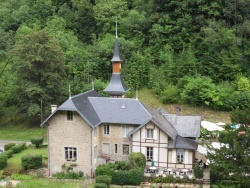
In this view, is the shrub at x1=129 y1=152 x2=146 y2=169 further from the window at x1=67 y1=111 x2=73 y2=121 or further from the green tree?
the green tree

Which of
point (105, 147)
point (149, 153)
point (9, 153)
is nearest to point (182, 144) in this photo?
point (149, 153)

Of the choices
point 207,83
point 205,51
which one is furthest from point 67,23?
point 207,83

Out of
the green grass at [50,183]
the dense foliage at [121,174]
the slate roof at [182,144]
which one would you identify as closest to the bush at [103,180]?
the dense foliage at [121,174]

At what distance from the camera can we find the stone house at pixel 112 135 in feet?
116

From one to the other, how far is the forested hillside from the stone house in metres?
14.8

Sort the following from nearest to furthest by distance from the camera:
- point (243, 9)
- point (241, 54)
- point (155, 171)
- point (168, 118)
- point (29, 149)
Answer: point (155, 171) < point (168, 118) < point (29, 149) < point (241, 54) < point (243, 9)

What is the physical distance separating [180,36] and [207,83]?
457 inches

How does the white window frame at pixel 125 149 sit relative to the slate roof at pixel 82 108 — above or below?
below

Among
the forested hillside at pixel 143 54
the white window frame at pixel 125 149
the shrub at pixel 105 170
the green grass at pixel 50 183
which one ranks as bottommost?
the green grass at pixel 50 183

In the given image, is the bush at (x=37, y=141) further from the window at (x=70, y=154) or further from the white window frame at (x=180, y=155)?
the white window frame at (x=180, y=155)

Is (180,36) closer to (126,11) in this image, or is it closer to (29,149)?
(126,11)

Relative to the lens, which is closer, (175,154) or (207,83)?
(175,154)

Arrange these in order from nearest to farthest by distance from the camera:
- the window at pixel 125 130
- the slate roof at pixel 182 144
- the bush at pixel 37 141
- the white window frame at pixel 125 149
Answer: the slate roof at pixel 182 144 → the window at pixel 125 130 → the white window frame at pixel 125 149 → the bush at pixel 37 141

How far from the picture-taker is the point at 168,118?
38.7 meters
